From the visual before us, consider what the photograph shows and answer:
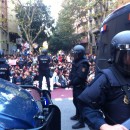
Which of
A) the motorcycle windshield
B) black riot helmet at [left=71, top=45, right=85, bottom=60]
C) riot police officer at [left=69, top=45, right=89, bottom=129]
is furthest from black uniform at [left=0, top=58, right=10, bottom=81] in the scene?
the motorcycle windshield

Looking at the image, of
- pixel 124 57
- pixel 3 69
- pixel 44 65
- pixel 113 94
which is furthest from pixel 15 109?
pixel 44 65

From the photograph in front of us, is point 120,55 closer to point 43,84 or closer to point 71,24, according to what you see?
point 43,84

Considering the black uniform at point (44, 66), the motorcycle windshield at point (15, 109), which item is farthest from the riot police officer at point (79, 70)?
the black uniform at point (44, 66)

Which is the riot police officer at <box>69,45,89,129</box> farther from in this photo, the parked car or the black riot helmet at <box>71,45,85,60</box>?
the parked car

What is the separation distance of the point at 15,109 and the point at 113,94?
1.16m

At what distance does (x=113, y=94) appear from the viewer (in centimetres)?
237

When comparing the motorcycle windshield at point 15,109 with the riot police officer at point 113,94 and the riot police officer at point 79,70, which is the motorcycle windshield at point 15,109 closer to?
the riot police officer at point 113,94

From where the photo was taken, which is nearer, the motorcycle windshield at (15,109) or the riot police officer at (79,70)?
the motorcycle windshield at (15,109)

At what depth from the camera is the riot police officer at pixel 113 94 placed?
7.60 feet

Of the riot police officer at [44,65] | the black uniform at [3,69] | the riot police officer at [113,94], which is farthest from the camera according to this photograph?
the riot police officer at [44,65]

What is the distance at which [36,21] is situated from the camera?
141ft

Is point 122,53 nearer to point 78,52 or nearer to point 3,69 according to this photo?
point 78,52

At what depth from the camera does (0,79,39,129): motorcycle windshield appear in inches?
115

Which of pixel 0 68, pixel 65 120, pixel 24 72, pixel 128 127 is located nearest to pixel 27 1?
pixel 24 72
